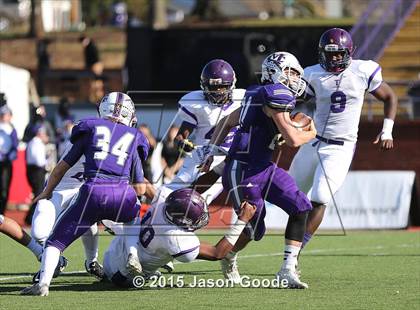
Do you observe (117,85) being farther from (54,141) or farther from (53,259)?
(53,259)

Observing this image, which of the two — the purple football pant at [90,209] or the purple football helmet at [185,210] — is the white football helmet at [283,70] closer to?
the purple football helmet at [185,210]

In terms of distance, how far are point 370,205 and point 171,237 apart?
25.2ft

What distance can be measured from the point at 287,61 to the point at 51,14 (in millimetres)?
40617

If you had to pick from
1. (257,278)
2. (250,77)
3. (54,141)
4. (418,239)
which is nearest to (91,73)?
(250,77)

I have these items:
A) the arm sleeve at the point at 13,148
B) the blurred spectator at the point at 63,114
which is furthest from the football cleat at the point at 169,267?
the blurred spectator at the point at 63,114

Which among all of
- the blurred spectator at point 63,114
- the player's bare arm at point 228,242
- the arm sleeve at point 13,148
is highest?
the player's bare arm at point 228,242

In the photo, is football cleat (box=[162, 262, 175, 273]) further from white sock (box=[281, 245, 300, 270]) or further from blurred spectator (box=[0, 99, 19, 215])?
blurred spectator (box=[0, 99, 19, 215])

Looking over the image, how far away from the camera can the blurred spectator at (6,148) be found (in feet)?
52.0

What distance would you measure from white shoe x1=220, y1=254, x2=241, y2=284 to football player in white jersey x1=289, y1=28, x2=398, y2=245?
111 centimetres

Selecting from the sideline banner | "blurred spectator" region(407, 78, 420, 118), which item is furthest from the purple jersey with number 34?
"blurred spectator" region(407, 78, 420, 118)

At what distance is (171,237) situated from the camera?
776cm

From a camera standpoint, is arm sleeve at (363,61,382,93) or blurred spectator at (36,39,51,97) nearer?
arm sleeve at (363,61,382,93)

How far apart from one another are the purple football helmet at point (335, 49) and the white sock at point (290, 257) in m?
1.98

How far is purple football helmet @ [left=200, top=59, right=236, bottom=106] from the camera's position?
9344 mm
